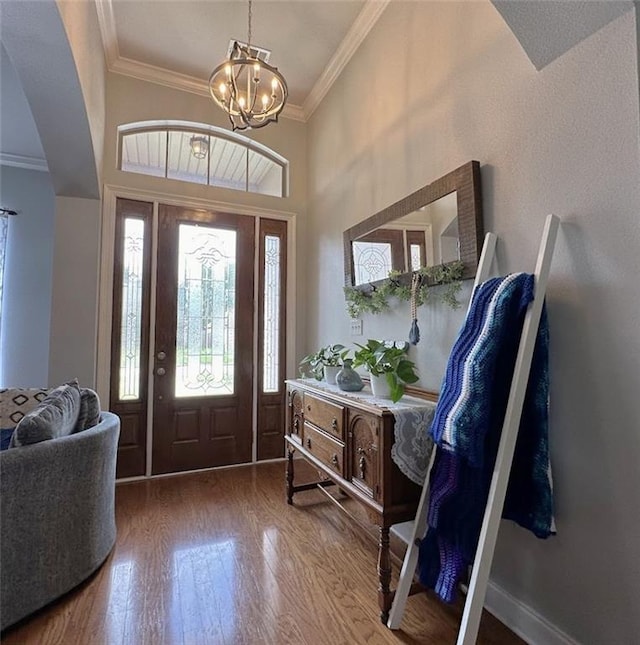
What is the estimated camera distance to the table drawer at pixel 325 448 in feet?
6.43

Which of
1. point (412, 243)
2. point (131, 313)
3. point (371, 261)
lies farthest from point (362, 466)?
point (131, 313)

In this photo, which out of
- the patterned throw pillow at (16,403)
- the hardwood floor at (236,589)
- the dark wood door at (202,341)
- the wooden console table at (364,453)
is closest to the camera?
the hardwood floor at (236,589)

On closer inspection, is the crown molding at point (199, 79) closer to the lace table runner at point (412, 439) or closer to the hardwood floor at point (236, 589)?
the lace table runner at point (412, 439)

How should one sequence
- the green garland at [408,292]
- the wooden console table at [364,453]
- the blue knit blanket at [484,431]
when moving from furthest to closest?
the green garland at [408,292] → the wooden console table at [364,453] → the blue knit blanket at [484,431]

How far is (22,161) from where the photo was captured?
403 cm

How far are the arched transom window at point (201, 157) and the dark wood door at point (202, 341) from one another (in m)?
0.36

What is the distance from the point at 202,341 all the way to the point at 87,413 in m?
1.36

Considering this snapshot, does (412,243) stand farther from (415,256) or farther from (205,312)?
(205,312)

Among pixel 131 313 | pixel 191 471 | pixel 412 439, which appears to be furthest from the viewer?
pixel 191 471

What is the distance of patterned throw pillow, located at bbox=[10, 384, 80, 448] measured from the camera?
166cm

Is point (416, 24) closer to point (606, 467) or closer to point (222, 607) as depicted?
point (606, 467)

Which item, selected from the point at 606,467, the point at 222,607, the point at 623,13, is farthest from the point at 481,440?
the point at 623,13

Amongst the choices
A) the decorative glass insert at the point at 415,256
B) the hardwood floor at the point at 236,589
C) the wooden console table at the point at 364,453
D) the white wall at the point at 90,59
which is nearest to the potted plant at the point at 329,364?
the wooden console table at the point at 364,453

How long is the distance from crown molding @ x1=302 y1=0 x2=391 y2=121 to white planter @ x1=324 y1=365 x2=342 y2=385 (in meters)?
2.43
